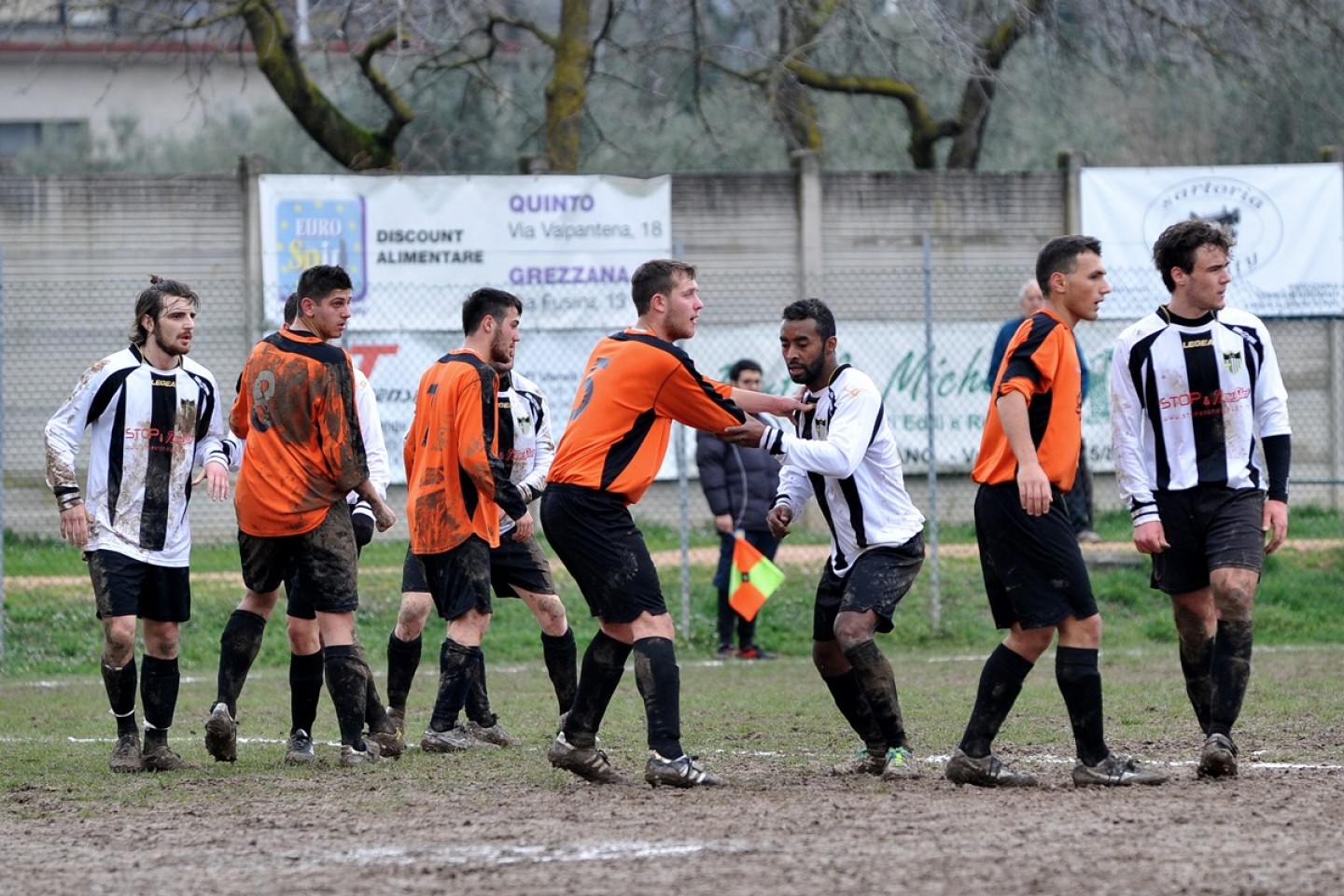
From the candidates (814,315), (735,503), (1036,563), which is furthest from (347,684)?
(735,503)

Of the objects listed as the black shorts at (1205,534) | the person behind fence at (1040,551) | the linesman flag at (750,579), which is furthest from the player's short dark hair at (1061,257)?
the linesman flag at (750,579)

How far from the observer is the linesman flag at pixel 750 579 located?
40.9 feet

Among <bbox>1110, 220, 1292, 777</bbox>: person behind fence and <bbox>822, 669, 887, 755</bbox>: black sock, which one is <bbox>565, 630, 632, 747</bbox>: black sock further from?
<bbox>1110, 220, 1292, 777</bbox>: person behind fence

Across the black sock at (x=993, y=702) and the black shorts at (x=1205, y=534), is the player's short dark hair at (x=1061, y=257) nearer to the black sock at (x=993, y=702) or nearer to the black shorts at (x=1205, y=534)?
the black shorts at (x=1205, y=534)

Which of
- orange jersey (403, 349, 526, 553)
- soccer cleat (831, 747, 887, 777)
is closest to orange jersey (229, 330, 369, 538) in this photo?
orange jersey (403, 349, 526, 553)

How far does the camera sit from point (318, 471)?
7.79 metres

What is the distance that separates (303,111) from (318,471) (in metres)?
13.1

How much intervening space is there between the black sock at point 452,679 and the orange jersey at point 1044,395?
2801 mm

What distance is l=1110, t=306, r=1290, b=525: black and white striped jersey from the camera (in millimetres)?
6945

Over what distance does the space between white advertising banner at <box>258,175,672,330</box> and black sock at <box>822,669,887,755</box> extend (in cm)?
993

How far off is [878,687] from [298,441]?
2766mm

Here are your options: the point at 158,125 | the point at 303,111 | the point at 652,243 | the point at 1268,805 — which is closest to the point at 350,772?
the point at 1268,805

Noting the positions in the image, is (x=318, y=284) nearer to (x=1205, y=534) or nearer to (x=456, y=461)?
(x=456, y=461)

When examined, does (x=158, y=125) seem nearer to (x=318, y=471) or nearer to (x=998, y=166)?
(x=998, y=166)
